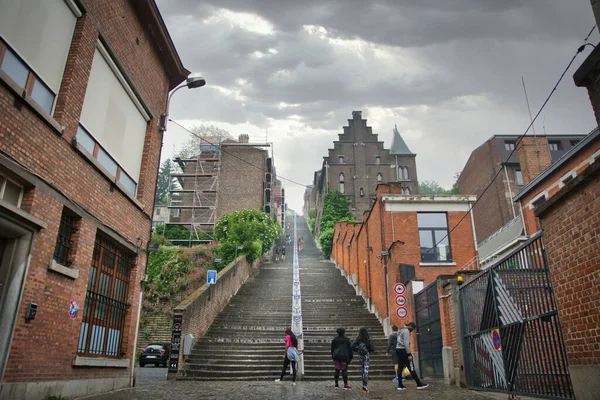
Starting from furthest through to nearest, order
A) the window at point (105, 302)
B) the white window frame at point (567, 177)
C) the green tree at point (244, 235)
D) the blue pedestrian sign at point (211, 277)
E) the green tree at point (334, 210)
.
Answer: the green tree at point (334, 210) → the green tree at point (244, 235) → the blue pedestrian sign at point (211, 277) → the white window frame at point (567, 177) → the window at point (105, 302)

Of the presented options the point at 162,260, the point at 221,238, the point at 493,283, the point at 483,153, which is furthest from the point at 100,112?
the point at 483,153

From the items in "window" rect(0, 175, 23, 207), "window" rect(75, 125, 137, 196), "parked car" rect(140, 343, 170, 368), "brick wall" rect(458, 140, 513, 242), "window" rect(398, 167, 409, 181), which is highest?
"window" rect(398, 167, 409, 181)

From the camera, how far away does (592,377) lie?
4.64 meters

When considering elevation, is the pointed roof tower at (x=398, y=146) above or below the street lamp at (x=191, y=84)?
above

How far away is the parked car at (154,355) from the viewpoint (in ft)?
63.5

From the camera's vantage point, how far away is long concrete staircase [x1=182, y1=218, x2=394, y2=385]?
13352 millimetres

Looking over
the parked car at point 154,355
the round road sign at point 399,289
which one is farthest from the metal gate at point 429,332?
the parked car at point 154,355

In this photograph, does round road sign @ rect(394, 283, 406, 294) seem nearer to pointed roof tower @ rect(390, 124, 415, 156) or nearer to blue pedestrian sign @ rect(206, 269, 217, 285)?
blue pedestrian sign @ rect(206, 269, 217, 285)

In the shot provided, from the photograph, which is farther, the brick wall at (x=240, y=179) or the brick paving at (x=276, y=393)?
the brick wall at (x=240, y=179)

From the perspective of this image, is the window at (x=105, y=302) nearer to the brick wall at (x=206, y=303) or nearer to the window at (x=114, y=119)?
the window at (x=114, y=119)

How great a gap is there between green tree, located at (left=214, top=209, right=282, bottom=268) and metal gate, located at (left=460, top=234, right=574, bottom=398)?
65.3 feet

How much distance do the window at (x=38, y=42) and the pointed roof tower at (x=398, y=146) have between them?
169ft

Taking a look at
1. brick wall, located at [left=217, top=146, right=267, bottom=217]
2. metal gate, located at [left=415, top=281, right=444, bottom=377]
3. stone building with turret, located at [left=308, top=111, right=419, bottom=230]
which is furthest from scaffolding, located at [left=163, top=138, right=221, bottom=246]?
metal gate, located at [left=415, top=281, right=444, bottom=377]

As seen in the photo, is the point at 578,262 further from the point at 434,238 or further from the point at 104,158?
the point at 434,238
